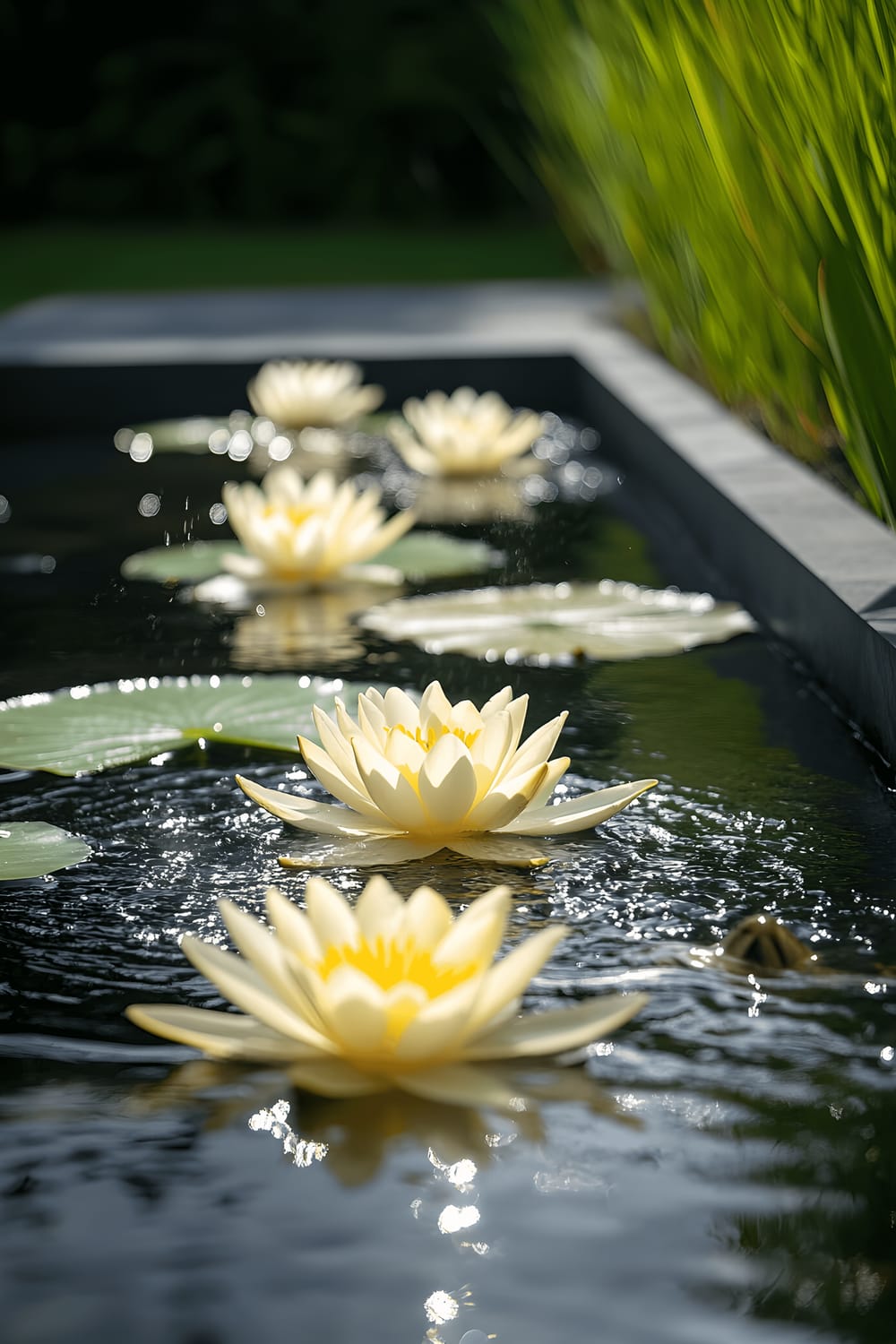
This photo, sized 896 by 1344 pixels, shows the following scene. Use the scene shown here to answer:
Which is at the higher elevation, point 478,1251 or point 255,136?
point 255,136

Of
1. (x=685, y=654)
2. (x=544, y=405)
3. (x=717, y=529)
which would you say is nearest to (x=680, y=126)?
(x=717, y=529)

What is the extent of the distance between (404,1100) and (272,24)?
29.4ft

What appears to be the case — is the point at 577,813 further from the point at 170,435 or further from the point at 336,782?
the point at 170,435

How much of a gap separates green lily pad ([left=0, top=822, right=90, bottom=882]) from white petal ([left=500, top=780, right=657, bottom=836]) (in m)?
0.29

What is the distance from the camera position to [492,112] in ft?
28.3

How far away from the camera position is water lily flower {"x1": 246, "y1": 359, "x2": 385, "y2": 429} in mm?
2938

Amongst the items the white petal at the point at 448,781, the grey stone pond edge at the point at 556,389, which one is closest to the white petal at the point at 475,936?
the white petal at the point at 448,781

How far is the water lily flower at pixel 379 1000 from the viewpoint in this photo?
724mm

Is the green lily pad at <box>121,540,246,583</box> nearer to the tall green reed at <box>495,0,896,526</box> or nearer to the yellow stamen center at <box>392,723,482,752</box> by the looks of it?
the tall green reed at <box>495,0,896,526</box>

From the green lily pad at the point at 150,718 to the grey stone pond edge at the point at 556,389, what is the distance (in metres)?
0.44

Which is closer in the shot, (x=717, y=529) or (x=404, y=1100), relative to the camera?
(x=404, y=1100)

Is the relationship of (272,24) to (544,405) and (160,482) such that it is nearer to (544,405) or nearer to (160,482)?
(544,405)

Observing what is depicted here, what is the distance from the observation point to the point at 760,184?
6.30 ft

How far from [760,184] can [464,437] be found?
27.3 inches
